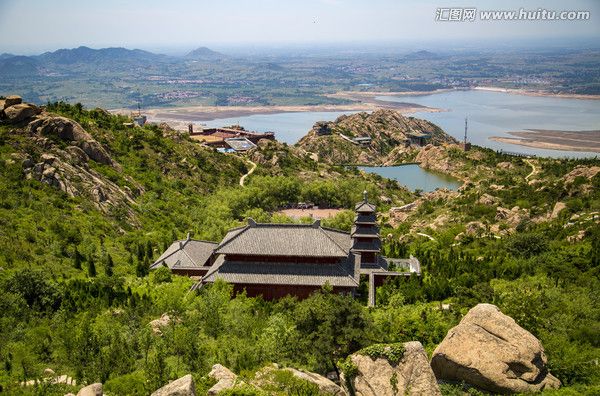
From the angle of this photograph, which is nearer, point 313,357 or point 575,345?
point 313,357

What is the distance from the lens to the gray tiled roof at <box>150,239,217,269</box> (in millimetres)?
40000

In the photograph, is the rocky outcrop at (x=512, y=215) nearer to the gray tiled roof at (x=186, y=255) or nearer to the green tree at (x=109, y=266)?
the gray tiled roof at (x=186, y=255)

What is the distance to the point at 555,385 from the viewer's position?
23.3 metres

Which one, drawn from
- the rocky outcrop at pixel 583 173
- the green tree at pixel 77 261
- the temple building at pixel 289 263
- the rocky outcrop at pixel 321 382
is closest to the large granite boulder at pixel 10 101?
the green tree at pixel 77 261

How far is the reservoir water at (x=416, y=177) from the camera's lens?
93012 mm

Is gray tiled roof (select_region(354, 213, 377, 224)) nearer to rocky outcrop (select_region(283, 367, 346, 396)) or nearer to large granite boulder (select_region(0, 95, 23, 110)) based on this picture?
rocky outcrop (select_region(283, 367, 346, 396))

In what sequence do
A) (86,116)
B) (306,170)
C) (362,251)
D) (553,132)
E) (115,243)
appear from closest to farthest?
1. (362,251)
2. (115,243)
3. (86,116)
4. (306,170)
5. (553,132)

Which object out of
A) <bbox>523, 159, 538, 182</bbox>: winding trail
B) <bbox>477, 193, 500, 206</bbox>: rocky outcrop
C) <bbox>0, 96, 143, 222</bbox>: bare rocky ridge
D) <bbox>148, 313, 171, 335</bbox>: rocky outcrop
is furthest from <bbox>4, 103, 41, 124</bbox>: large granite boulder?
<bbox>523, 159, 538, 182</bbox>: winding trail

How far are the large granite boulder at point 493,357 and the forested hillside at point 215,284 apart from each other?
939 millimetres

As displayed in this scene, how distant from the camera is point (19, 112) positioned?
196ft

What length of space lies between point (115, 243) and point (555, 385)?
33830mm

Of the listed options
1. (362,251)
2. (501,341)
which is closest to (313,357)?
(501,341)

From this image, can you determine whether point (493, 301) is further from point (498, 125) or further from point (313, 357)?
point (498, 125)

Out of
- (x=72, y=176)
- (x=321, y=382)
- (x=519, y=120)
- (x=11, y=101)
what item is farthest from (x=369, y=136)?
(x=321, y=382)
